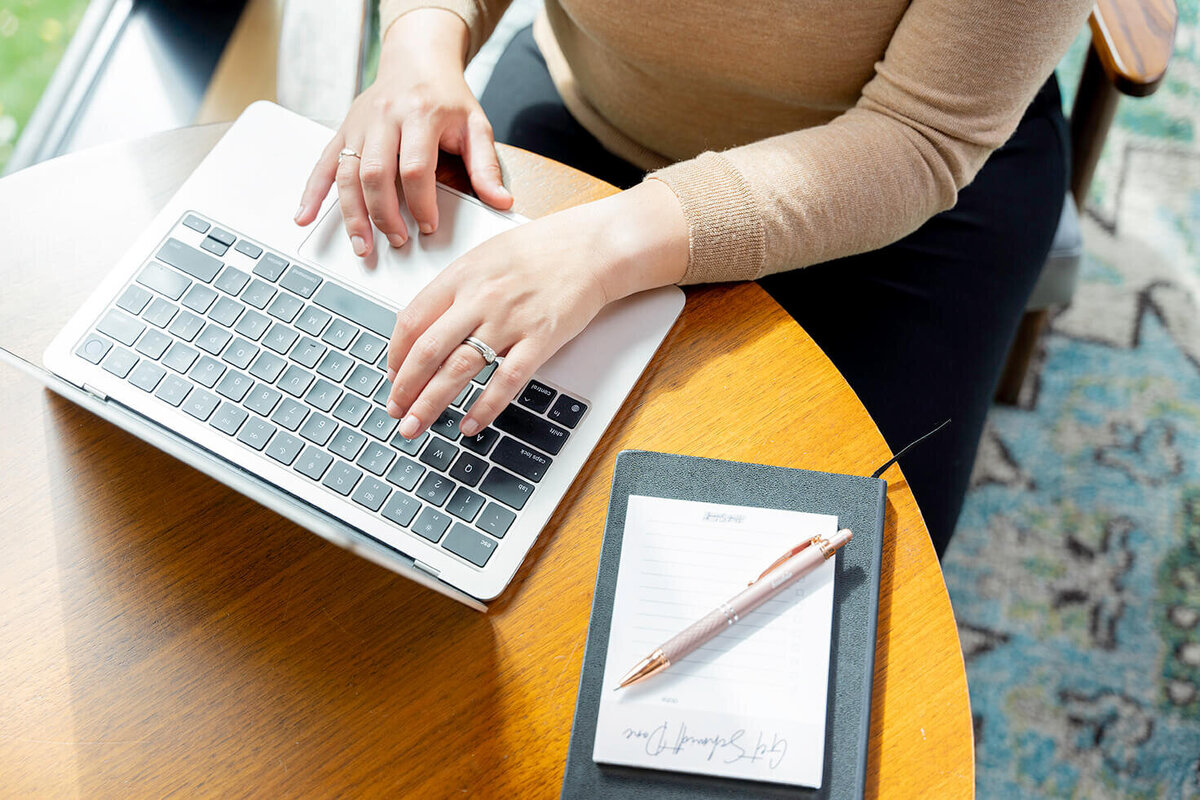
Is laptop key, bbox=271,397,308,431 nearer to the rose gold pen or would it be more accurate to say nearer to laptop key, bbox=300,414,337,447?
laptop key, bbox=300,414,337,447

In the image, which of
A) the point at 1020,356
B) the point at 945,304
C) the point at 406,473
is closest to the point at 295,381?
the point at 406,473

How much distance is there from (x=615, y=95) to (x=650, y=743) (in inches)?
26.7

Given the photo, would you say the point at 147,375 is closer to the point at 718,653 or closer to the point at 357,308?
the point at 357,308

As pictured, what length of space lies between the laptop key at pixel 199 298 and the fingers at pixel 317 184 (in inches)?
3.6

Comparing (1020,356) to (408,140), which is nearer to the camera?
(408,140)

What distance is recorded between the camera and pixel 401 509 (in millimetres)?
630

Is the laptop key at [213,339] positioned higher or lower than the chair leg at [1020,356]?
higher

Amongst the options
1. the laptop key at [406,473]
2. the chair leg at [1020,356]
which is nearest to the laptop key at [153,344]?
the laptop key at [406,473]

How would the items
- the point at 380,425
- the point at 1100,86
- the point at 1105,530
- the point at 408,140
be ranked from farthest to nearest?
the point at 1105,530
the point at 1100,86
the point at 408,140
the point at 380,425

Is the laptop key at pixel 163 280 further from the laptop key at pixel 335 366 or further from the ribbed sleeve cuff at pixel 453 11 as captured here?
the ribbed sleeve cuff at pixel 453 11

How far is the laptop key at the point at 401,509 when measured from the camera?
627 mm

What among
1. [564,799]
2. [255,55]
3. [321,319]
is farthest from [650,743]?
[255,55]

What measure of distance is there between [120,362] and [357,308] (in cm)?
18

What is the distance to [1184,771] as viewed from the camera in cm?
117
